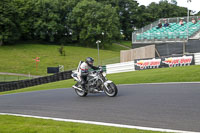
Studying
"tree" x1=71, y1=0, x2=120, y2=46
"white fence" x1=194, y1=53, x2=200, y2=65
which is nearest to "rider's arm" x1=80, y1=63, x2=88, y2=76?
"white fence" x1=194, y1=53, x2=200, y2=65

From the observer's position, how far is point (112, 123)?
5.92 meters

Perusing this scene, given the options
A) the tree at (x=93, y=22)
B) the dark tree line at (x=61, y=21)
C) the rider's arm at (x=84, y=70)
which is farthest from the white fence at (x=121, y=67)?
the tree at (x=93, y=22)

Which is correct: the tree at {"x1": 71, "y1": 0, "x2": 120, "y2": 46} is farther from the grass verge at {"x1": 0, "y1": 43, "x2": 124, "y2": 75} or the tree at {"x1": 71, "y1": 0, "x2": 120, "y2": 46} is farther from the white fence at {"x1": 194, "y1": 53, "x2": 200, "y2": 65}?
the white fence at {"x1": 194, "y1": 53, "x2": 200, "y2": 65}

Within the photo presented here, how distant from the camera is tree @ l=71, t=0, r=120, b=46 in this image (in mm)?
73500

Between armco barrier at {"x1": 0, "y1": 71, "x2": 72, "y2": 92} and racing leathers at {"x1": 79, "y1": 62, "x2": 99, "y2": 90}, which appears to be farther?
armco barrier at {"x1": 0, "y1": 71, "x2": 72, "y2": 92}

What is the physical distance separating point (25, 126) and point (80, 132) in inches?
60.9

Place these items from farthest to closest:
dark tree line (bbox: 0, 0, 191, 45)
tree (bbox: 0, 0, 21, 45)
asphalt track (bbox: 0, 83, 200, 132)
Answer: dark tree line (bbox: 0, 0, 191, 45) → tree (bbox: 0, 0, 21, 45) → asphalt track (bbox: 0, 83, 200, 132)

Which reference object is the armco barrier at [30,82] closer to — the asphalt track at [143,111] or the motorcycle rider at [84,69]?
the motorcycle rider at [84,69]

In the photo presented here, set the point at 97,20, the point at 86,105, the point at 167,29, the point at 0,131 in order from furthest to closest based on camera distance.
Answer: the point at 97,20
the point at 167,29
the point at 86,105
the point at 0,131

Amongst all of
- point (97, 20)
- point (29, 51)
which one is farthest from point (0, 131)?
point (97, 20)

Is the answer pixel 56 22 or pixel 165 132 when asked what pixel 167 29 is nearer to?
pixel 165 132

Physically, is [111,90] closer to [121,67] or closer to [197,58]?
[197,58]

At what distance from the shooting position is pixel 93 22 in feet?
246

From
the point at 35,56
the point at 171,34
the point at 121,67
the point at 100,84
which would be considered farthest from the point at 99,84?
the point at 35,56
